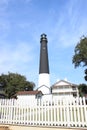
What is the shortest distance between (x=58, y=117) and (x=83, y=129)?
1.46m

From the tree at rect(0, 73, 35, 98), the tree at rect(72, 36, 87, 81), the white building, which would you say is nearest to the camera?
the tree at rect(72, 36, 87, 81)

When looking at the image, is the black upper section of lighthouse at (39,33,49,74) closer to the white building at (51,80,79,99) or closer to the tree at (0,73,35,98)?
the tree at (0,73,35,98)

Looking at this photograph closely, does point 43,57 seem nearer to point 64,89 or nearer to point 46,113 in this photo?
point 64,89

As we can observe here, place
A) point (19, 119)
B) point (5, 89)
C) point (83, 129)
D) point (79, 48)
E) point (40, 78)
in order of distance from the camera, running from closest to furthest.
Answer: point (83, 129), point (19, 119), point (79, 48), point (40, 78), point (5, 89)

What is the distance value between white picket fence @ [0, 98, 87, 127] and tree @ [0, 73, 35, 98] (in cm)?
3556

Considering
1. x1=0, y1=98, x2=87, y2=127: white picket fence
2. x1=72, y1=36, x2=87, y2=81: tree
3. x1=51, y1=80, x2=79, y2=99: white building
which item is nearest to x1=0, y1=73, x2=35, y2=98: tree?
x1=51, y1=80, x2=79, y2=99: white building

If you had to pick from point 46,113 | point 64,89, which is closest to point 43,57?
point 64,89

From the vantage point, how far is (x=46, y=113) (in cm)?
922

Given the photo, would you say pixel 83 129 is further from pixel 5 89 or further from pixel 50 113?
pixel 5 89

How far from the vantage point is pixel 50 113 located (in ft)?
29.8

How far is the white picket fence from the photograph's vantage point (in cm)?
838

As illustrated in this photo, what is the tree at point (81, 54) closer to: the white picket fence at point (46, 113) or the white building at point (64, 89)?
the white picket fence at point (46, 113)

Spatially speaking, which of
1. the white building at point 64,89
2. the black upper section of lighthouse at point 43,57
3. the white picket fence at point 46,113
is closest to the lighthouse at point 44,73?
the black upper section of lighthouse at point 43,57

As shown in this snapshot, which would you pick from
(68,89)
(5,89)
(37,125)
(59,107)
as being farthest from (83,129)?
(68,89)
